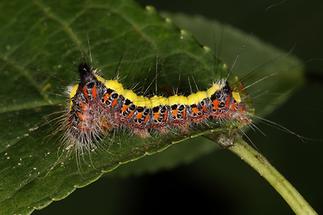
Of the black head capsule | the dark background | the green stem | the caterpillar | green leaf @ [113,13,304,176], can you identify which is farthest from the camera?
the dark background

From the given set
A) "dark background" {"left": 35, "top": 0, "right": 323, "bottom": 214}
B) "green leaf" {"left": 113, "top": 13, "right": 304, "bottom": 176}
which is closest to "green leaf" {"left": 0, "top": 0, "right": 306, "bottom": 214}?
"green leaf" {"left": 113, "top": 13, "right": 304, "bottom": 176}

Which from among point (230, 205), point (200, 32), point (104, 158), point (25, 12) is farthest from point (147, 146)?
point (230, 205)

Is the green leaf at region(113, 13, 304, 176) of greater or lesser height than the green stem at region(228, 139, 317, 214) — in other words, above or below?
above

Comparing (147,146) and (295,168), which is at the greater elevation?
(295,168)

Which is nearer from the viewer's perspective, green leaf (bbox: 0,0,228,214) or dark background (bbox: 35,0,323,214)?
green leaf (bbox: 0,0,228,214)

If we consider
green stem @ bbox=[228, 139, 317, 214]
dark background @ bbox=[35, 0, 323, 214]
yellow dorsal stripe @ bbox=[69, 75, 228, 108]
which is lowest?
green stem @ bbox=[228, 139, 317, 214]

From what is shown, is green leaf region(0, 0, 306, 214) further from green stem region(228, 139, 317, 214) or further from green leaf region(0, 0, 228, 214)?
green stem region(228, 139, 317, 214)

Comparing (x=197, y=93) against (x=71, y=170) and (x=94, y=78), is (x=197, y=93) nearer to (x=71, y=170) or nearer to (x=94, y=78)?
(x=94, y=78)
